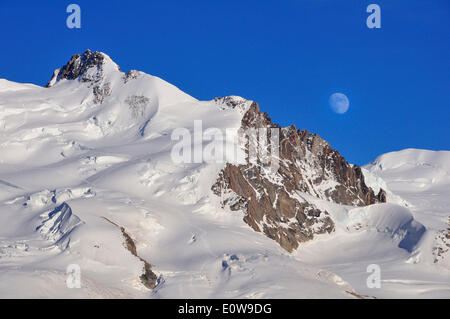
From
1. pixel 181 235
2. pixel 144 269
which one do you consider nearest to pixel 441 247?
pixel 181 235

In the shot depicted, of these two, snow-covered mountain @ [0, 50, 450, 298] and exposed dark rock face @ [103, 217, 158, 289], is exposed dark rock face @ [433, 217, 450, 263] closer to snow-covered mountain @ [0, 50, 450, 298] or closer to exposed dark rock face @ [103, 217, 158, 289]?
snow-covered mountain @ [0, 50, 450, 298]

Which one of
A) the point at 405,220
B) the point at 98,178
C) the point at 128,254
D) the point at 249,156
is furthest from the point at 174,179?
the point at 405,220

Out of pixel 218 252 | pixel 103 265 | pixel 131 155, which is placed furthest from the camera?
pixel 131 155

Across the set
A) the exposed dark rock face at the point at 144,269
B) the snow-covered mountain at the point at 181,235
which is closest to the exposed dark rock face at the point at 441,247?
the snow-covered mountain at the point at 181,235

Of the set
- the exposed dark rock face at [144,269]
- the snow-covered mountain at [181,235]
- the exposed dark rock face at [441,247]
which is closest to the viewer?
the snow-covered mountain at [181,235]

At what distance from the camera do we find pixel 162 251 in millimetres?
143250

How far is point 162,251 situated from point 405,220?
8446 cm

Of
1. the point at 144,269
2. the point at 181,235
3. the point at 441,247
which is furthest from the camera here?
the point at 441,247

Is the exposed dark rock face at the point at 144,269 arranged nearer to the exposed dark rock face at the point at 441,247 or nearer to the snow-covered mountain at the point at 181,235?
the snow-covered mountain at the point at 181,235

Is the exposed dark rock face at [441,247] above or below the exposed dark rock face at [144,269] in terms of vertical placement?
above

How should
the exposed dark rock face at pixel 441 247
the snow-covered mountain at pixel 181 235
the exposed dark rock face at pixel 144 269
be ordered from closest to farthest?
the snow-covered mountain at pixel 181 235 < the exposed dark rock face at pixel 144 269 < the exposed dark rock face at pixel 441 247

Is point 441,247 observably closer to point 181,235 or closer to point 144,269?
point 181,235

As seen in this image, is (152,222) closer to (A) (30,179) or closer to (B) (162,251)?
(B) (162,251)

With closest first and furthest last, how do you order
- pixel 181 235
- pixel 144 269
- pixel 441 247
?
pixel 144 269, pixel 181 235, pixel 441 247
